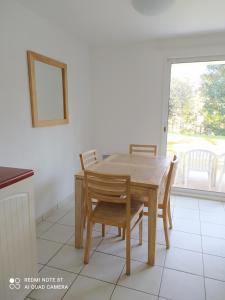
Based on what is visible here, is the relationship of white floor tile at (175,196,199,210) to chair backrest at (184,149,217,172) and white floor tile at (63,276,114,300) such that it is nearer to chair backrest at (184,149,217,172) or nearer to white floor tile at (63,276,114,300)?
chair backrest at (184,149,217,172)

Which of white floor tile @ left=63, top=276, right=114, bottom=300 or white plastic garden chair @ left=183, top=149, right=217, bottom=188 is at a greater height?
white plastic garden chair @ left=183, top=149, right=217, bottom=188

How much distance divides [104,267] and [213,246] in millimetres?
1120

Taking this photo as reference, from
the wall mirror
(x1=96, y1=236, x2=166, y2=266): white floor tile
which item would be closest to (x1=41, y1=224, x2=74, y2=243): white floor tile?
(x1=96, y1=236, x2=166, y2=266): white floor tile

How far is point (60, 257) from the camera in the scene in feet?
6.40

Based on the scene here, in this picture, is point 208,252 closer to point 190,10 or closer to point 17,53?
point 190,10

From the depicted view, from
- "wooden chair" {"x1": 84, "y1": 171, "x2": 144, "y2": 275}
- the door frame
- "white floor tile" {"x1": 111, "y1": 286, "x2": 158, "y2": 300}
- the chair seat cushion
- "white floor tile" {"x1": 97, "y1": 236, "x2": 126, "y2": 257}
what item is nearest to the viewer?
"white floor tile" {"x1": 111, "y1": 286, "x2": 158, "y2": 300}

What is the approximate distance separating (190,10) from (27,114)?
6.50 ft

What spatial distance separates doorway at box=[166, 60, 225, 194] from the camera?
3.05 metres

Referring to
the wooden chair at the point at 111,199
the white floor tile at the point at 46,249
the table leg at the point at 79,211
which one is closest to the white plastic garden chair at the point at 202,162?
the wooden chair at the point at 111,199

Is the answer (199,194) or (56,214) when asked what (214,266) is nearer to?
(199,194)

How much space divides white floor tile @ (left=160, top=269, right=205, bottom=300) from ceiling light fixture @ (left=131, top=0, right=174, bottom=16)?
228cm

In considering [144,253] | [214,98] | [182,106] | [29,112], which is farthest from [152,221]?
[214,98]

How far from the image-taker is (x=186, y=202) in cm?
317

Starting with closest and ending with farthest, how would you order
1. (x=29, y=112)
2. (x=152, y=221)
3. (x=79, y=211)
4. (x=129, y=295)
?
(x=129, y=295)
(x=152, y=221)
(x=79, y=211)
(x=29, y=112)
